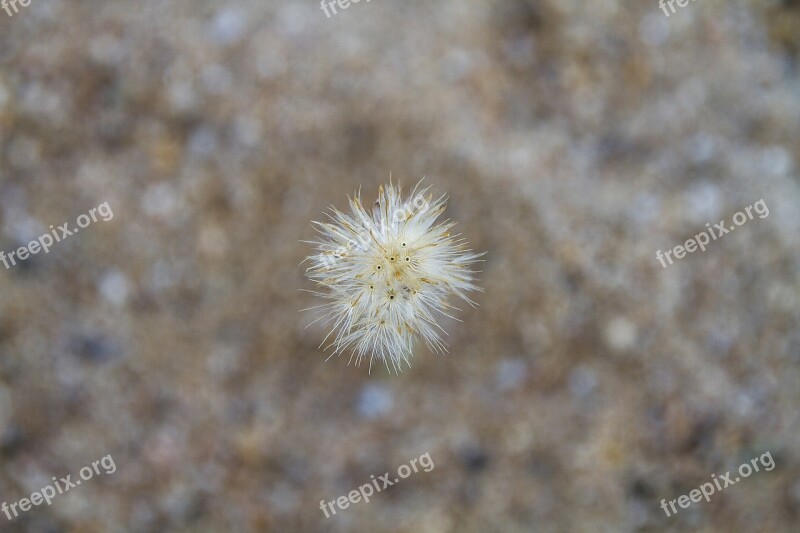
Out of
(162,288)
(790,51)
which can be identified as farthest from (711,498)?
(162,288)

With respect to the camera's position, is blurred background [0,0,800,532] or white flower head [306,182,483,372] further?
blurred background [0,0,800,532]

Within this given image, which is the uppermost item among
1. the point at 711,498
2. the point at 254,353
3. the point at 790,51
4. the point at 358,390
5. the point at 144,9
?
the point at 144,9

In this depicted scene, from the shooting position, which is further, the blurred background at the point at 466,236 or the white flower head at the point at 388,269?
the blurred background at the point at 466,236

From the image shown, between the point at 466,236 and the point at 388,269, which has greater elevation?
the point at 466,236

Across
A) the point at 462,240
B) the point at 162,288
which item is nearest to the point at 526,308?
the point at 462,240

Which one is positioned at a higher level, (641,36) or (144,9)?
(144,9)

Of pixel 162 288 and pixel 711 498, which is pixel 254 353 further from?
pixel 711 498

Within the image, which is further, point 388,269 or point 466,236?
point 466,236
